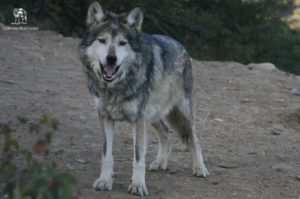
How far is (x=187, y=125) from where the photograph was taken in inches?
252

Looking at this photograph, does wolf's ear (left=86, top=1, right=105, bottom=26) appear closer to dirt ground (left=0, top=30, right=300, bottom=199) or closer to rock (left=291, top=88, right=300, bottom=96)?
dirt ground (left=0, top=30, right=300, bottom=199)

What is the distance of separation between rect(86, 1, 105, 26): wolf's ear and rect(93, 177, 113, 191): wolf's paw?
128cm

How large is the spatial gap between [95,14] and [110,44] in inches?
15.4

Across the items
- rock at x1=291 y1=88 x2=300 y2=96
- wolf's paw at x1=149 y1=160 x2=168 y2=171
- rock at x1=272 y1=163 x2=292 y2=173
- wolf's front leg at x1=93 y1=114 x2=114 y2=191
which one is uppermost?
wolf's front leg at x1=93 y1=114 x2=114 y2=191

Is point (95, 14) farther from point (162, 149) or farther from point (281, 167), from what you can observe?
point (281, 167)

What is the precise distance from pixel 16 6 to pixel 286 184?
9.59m

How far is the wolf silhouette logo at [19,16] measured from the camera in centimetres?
1334

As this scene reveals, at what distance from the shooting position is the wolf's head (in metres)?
5.12

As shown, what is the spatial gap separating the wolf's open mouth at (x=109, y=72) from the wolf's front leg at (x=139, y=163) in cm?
45

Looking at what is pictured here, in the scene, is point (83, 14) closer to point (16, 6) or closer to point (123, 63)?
point (16, 6)

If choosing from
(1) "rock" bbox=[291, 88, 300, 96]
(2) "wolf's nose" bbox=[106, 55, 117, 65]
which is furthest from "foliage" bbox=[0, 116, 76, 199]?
(1) "rock" bbox=[291, 88, 300, 96]

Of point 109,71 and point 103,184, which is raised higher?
point 109,71

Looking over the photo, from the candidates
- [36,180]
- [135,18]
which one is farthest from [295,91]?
[36,180]

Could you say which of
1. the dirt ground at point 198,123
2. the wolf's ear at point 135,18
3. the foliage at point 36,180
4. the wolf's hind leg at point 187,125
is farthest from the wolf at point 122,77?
the foliage at point 36,180
